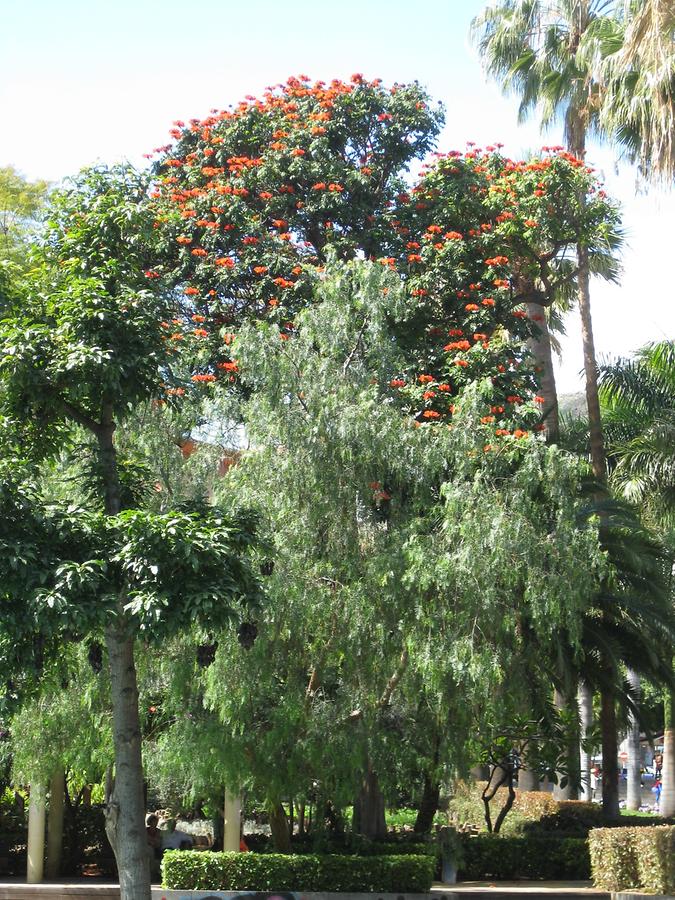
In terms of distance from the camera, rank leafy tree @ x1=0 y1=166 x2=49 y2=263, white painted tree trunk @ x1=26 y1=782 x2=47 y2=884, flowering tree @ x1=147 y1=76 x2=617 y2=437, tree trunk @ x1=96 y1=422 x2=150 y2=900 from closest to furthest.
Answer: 1. tree trunk @ x1=96 y1=422 x2=150 y2=900
2. white painted tree trunk @ x1=26 y1=782 x2=47 y2=884
3. flowering tree @ x1=147 y1=76 x2=617 y2=437
4. leafy tree @ x1=0 y1=166 x2=49 y2=263

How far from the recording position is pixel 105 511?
1215 centimetres

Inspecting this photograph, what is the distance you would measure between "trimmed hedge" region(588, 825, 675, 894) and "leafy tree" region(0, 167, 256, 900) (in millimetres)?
7708

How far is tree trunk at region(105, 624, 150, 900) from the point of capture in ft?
36.9

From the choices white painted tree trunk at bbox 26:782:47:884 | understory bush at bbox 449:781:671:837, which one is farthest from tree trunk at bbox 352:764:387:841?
white painted tree trunk at bbox 26:782:47:884

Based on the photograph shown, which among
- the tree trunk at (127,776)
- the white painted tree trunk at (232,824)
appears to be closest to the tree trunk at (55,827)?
the white painted tree trunk at (232,824)

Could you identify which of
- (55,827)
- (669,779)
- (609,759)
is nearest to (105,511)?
(55,827)

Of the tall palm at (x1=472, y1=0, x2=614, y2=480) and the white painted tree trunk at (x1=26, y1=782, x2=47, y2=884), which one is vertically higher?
the tall palm at (x1=472, y1=0, x2=614, y2=480)

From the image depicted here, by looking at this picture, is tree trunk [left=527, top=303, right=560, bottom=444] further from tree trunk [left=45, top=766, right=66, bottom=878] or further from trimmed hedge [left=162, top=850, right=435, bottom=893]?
tree trunk [left=45, top=766, right=66, bottom=878]

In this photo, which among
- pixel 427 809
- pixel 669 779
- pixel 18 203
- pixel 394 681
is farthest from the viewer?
pixel 18 203

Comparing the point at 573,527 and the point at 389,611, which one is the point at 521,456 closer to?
the point at 573,527

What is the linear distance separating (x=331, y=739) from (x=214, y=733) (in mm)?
1532

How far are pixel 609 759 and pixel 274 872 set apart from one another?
911cm

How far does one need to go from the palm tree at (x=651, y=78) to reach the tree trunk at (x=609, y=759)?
10.1 metres

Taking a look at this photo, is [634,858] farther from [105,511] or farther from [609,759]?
[105,511]
